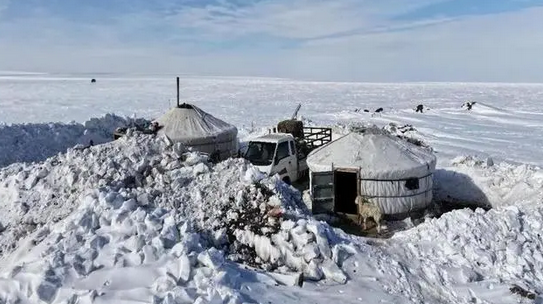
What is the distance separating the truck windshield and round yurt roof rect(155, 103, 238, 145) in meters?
2.82

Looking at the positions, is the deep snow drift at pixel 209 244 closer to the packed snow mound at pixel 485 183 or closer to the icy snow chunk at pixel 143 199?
the icy snow chunk at pixel 143 199

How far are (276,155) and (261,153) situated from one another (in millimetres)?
488

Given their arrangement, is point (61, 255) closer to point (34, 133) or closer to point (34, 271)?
point (34, 271)

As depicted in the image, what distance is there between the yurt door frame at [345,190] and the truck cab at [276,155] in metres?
1.81

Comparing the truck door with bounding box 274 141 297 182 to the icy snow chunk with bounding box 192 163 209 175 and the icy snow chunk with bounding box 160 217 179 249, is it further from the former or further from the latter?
the icy snow chunk with bounding box 160 217 179 249

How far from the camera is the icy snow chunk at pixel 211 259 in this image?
24.4 ft

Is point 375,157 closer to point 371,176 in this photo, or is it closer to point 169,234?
point 371,176

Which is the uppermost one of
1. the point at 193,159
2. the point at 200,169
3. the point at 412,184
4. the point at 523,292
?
the point at 193,159

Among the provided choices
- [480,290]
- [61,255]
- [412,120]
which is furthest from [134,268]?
[412,120]

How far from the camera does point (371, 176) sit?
12.8 m

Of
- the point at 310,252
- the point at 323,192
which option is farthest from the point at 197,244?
the point at 323,192

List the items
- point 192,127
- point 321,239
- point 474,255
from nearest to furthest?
point 321,239 → point 474,255 → point 192,127

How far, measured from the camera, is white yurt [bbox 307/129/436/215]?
42.0 feet

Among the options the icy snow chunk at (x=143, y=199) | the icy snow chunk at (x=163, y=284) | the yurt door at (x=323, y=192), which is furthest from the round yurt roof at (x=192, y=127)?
the icy snow chunk at (x=163, y=284)
